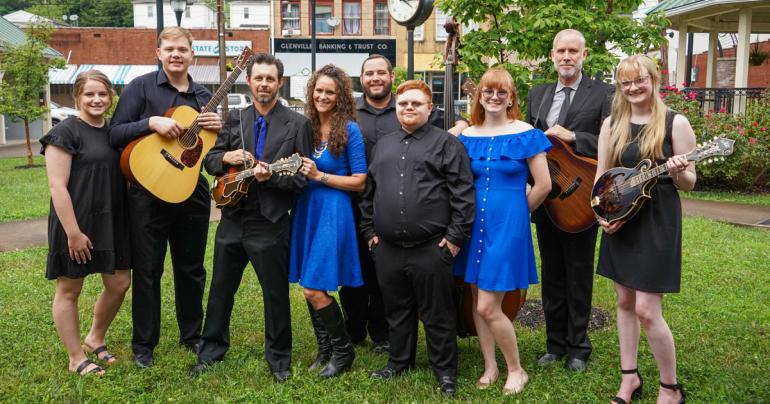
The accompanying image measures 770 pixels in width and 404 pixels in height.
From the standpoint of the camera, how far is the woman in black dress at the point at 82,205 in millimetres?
4570

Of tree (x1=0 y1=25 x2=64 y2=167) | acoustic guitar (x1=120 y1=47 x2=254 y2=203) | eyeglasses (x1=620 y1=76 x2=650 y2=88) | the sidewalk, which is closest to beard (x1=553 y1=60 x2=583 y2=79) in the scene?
eyeglasses (x1=620 y1=76 x2=650 y2=88)

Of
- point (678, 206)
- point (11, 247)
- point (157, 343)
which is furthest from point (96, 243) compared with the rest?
point (11, 247)

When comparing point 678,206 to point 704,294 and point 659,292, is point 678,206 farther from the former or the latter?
point 704,294

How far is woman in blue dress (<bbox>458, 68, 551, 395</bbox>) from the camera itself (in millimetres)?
4375

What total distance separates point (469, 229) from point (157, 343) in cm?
253

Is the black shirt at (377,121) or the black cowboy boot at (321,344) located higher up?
the black shirt at (377,121)

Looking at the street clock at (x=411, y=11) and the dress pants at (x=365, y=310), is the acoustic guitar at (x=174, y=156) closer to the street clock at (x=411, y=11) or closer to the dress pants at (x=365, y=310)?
the dress pants at (x=365, y=310)

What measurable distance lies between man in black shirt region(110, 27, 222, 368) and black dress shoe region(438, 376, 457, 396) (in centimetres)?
202

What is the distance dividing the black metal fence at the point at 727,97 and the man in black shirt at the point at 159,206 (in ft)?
40.2

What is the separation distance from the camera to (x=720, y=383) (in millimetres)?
4555

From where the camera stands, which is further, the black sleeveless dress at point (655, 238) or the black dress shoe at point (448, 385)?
the black dress shoe at point (448, 385)

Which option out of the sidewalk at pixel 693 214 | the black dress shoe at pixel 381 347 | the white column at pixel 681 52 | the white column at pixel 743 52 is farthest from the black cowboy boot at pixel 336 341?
the white column at pixel 681 52

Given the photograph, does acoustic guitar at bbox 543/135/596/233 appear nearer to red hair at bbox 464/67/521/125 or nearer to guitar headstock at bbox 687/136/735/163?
red hair at bbox 464/67/521/125

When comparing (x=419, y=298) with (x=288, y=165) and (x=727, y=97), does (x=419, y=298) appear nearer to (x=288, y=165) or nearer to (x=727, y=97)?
(x=288, y=165)
